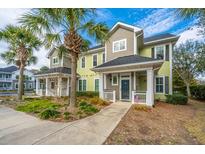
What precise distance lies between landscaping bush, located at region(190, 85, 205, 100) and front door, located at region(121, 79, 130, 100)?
1198 centimetres

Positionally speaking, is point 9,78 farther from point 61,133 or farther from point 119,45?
point 61,133

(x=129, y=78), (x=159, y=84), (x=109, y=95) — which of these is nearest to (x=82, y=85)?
(x=109, y=95)

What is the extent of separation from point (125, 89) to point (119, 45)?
4.50 metres

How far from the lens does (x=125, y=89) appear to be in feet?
40.3

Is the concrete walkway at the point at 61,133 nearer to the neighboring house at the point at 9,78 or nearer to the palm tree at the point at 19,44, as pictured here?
the palm tree at the point at 19,44

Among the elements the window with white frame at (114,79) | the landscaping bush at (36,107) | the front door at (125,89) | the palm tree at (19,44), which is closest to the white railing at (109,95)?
the front door at (125,89)

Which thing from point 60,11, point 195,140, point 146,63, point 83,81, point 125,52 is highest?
point 60,11

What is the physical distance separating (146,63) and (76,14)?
555 centimetres

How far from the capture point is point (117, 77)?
12.9m

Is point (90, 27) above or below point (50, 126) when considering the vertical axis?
above

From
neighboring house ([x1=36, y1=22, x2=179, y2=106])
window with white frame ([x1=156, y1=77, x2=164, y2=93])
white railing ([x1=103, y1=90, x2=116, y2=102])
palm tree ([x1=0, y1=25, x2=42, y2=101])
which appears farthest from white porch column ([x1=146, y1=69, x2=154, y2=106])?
palm tree ([x1=0, y1=25, x2=42, y2=101])

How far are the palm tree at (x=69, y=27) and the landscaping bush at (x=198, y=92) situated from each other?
54.3ft
